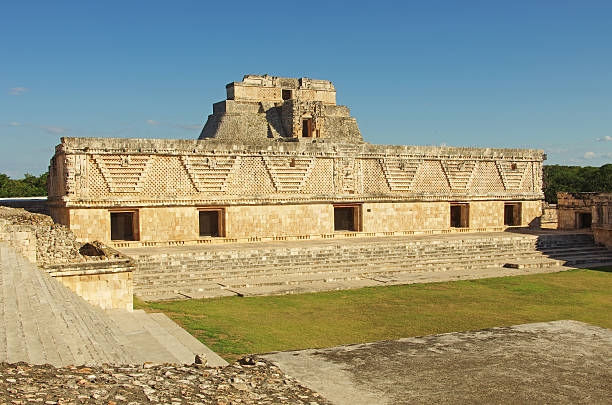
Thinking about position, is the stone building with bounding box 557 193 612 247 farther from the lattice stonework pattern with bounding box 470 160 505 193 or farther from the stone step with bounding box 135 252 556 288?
the stone step with bounding box 135 252 556 288

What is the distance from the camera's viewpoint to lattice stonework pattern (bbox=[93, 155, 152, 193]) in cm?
1675

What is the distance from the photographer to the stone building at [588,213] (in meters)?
20.2

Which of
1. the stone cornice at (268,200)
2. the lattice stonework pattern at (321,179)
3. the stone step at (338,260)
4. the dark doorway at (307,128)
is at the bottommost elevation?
the stone step at (338,260)

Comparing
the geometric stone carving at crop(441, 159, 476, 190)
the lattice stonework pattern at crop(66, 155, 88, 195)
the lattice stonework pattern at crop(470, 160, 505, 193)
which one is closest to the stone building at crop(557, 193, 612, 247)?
the lattice stonework pattern at crop(470, 160, 505, 193)

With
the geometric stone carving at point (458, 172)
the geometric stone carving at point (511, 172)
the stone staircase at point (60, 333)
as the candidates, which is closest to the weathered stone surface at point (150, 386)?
the stone staircase at point (60, 333)

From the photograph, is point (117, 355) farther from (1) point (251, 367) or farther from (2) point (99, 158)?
(2) point (99, 158)

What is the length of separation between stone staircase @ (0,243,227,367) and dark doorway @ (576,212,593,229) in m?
18.3

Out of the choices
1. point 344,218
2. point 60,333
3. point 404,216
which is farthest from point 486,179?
point 60,333

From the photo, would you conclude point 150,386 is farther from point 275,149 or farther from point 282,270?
point 275,149

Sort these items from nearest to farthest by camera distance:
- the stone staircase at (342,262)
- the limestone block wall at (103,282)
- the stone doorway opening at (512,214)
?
the limestone block wall at (103,282) < the stone staircase at (342,262) < the stone doorway opening at (512,214)

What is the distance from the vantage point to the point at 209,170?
59.7 ft

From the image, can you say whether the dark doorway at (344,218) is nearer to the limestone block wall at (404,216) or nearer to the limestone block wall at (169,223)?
the limestone block wall at (404,216)

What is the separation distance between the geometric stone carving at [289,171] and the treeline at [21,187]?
20526 millimetres

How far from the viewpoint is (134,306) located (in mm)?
11688
